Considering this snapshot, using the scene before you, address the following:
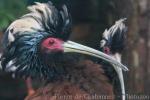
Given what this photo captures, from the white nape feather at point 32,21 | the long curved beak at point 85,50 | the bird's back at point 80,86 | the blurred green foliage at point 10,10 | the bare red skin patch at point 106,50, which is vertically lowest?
the bird's back at point 80,86

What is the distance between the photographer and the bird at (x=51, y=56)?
3391 millimetres

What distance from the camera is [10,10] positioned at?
11.9 ft

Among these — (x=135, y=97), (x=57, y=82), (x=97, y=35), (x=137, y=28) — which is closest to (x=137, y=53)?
(x=137, y=28)

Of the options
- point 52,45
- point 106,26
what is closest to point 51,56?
point 52,45

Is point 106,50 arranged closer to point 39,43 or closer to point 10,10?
point 39,43

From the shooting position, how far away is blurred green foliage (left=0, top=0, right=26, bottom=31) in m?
3.49

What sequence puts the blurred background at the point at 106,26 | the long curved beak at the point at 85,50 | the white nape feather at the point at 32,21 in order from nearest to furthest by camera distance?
the white nape feather at the point at 32,21 → the long curved beak at the point at 85,50 → the blurred background at the point at 106,26

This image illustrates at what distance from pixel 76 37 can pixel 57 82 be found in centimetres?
37

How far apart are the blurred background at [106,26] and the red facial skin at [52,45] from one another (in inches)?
6.5

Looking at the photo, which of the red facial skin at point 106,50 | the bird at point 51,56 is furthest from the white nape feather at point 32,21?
the red facial skin at point 106,50

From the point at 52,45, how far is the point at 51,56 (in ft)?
0.25

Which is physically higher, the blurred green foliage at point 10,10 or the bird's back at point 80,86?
the blurred green foliage at point 10,10

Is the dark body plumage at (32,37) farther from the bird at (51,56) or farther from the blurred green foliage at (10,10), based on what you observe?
the blurred green foliage at (10,10)

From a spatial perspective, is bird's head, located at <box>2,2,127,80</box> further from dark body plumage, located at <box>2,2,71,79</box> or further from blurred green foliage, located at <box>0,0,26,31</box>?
blurred green foliage, located at <box>0,0,26,31</box>
